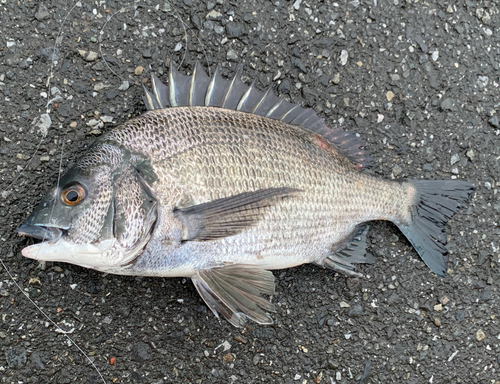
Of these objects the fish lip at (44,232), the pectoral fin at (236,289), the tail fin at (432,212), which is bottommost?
the fish lip at (44,232)

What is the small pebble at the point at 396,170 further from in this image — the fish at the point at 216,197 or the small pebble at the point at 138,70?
the small pebble at the point at 138,70

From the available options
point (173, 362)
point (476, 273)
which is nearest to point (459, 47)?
point (476, 273)

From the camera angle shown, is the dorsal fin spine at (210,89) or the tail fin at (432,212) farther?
the tail fin at (432,212)

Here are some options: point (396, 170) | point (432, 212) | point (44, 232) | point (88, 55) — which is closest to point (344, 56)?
point (396, 170)

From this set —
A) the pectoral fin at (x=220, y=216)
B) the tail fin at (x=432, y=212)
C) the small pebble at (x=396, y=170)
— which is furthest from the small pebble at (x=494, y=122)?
the pectoral fin at (x=220, y=216)

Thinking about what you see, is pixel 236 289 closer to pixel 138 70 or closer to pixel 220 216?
pixel 220 216
